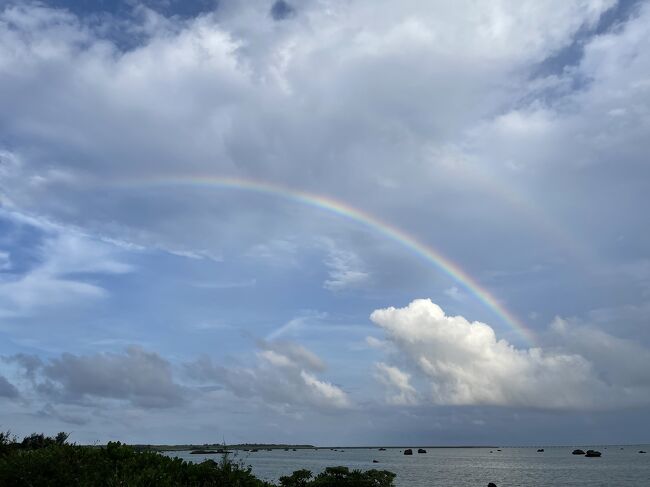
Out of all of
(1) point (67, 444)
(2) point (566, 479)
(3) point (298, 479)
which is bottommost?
(2) point (566, 479)

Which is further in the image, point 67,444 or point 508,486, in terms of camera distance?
point 508,486

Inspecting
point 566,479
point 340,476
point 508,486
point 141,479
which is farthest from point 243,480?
point 566,479

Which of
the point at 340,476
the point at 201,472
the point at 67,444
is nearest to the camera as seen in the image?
the point at 201,472

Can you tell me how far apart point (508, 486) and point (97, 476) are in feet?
336

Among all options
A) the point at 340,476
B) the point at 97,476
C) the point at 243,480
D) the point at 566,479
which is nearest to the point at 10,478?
the point at 97,476

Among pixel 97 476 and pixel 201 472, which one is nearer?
pixel 97 476

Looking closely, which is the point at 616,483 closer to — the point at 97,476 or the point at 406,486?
the point at 406,486

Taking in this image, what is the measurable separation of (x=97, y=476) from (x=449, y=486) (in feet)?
304

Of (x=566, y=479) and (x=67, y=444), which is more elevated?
(x=67, y=444)

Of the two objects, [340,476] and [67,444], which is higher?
[67,444]

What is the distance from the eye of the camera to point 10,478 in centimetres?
1809

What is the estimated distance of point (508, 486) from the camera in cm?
10400

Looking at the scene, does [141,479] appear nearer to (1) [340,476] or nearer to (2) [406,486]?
(1) [340,476]

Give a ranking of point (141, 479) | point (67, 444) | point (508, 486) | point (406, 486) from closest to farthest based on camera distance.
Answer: point (141, 479) → point (67, 444) → point (406, 486) → point (508, 486)
